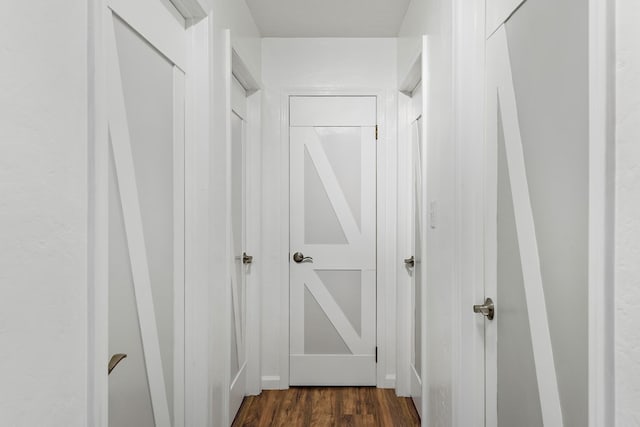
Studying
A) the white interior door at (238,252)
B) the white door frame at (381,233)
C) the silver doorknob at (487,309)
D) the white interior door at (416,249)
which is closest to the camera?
the silver doorknob at (487,309)

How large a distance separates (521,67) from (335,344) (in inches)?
95.8

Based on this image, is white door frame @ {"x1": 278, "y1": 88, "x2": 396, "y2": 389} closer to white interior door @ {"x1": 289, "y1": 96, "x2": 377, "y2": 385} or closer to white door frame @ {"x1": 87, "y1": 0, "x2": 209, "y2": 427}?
white interior door @ {"x1": 289, "y1": 96, "x2": 377, "y2": 385}

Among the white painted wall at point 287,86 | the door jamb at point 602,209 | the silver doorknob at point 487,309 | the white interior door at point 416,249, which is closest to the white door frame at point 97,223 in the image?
the door jamb at point 602,209

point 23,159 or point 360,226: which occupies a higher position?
point 23,159

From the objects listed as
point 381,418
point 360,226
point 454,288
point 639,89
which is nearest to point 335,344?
point 381,418

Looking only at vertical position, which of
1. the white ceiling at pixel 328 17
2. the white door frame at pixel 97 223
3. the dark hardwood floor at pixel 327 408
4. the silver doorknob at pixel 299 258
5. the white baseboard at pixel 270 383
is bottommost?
the dark hardwood floor at pixel 327 408

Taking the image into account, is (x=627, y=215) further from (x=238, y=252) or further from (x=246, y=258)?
(x=246, y=258)

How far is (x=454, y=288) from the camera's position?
169cm

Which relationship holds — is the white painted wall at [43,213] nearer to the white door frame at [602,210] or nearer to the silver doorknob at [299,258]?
the white door frame at [602,210]

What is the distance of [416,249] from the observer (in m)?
2.82

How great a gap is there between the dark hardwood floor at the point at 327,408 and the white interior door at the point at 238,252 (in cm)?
15

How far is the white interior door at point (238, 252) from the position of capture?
257 cm

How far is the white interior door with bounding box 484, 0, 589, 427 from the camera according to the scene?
99 centimetres

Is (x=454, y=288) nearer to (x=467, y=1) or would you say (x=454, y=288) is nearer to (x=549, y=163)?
(x=549, y=163)
